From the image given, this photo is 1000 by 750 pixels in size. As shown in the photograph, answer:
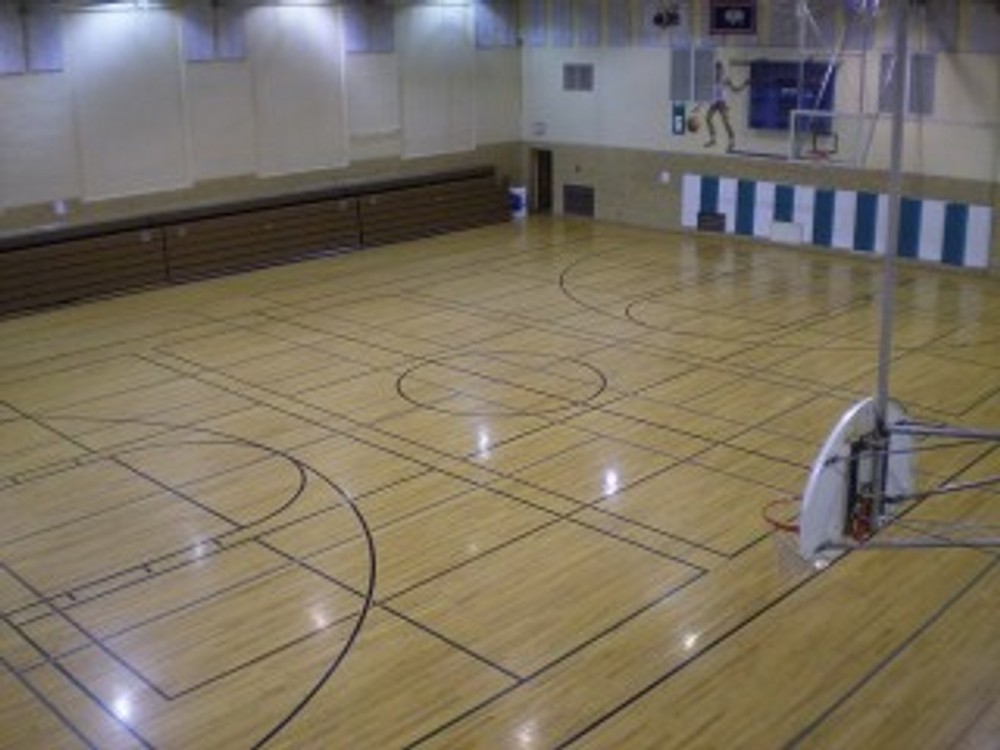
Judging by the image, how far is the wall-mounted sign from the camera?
743 inches

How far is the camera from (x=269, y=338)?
14.8m

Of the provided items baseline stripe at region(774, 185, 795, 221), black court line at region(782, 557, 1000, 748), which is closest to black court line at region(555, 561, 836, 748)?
black court line at region(782, 557, 1000, 748)

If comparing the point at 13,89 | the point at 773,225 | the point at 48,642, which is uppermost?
the point at 13,89

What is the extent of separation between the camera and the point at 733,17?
19047 millimetres

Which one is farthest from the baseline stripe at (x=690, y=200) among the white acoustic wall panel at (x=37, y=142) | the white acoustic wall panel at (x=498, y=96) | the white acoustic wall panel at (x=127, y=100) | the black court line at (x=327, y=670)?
the black court line at (x=327, y=670)

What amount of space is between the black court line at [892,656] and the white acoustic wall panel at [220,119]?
1392 cm

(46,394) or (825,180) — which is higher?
(825,180)

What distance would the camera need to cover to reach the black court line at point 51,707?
6.56 m

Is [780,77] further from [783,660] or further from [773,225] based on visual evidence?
[783,660]

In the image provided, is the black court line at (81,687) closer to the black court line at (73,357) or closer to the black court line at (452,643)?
the black court line at (452,643)

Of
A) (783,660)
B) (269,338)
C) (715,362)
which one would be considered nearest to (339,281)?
(269,338)

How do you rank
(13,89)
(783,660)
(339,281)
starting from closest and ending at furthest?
(783,660)
(13,89)
(339,281)

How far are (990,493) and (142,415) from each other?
815cm

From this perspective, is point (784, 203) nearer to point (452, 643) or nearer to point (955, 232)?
point (955, 232)
